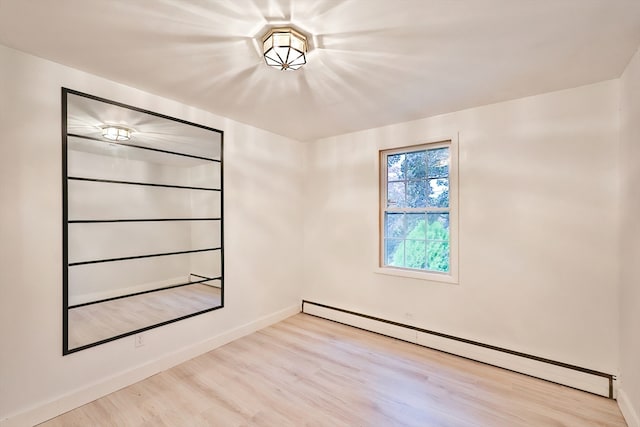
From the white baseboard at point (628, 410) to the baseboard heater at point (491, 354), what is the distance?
0.44ft

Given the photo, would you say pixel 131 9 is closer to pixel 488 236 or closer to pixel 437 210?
pixel 437 210

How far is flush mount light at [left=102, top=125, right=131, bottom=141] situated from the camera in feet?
7.84

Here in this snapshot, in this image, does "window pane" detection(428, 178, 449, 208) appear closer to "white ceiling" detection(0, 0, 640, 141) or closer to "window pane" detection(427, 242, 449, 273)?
"window pane" detection(427, 242, 449, 273)

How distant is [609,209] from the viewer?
7.59 ft

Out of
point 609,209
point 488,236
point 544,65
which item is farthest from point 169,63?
point 609,209

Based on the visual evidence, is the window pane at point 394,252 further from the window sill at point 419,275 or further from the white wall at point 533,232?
the white wall at point 533,232

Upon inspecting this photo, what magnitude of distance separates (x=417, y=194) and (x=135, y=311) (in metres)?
3.10

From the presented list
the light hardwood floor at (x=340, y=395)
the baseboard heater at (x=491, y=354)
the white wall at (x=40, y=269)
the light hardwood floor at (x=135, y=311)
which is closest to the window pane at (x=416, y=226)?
the baseboard heater at (x=491, y=354)

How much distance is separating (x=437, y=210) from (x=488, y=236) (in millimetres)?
571

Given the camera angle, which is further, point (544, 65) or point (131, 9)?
point (544, 65)

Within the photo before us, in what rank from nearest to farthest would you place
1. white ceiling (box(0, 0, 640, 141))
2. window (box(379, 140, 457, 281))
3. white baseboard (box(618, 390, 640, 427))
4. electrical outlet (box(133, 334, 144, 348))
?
white ceiling (box(0, 0, 640, 141)) → white baseboard (box(618, 390, 640, 427)) → electrical outlet (box(133, 334, 144, 348)) → window (box(379, 140, 457, 281))

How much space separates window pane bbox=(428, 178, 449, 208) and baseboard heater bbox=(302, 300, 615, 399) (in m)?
1.40

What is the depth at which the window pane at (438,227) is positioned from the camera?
317 cm

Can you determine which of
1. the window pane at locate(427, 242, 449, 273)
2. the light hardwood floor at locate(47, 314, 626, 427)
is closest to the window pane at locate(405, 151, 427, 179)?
the window pane at locate(427, 242, 449, 273)
